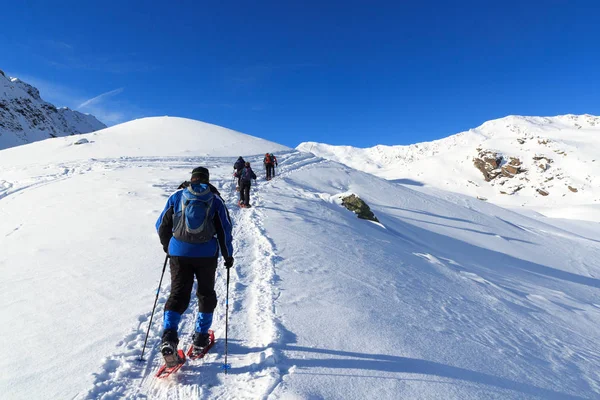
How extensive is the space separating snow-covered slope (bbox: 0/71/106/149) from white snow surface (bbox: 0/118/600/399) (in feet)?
341

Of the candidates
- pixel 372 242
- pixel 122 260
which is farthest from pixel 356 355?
pixel 372 242

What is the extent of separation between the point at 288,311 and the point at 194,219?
86.8 inches

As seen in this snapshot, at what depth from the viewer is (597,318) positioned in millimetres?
8883

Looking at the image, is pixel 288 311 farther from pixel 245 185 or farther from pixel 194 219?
pixel 245 185

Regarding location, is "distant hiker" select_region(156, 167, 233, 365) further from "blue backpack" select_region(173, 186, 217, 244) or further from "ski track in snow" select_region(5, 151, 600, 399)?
"ski track in snow" select_region(5, 151, 600, 399)

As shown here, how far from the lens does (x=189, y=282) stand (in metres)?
3.43

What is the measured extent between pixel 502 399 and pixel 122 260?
6580 mm

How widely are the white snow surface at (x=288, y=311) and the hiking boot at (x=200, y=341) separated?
0.46ft

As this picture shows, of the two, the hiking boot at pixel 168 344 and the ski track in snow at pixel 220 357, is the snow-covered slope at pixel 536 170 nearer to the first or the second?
the ski track in snow at pixel 220 357

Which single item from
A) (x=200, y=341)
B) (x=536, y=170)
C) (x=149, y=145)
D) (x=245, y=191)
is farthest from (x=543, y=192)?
(x=200, y=341)

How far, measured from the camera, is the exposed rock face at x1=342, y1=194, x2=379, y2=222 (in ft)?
47.9

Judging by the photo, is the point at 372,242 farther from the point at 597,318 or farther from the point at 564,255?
the point at 564,255

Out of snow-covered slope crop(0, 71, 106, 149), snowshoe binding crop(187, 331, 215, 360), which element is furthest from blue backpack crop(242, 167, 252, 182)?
snow-covered slope crop(0, 71, 106, 149)

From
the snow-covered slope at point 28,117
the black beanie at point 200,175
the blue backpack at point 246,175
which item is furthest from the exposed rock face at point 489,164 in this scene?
the snow-covered slope at point 28,117
